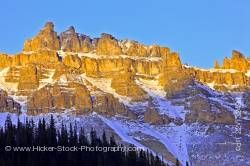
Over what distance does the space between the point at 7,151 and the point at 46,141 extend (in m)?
15.9

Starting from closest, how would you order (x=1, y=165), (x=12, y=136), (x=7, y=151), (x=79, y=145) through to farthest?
(x=1, y=165)
(x=7, y=151)
(x=12, y=136)
(x=79, y=145)

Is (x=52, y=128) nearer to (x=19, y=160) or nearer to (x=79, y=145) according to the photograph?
(x=79, y=145)

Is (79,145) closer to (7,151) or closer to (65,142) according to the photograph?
(65,142)

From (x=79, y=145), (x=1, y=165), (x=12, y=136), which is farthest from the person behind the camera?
(x=79, y=145)

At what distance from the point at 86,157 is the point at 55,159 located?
674 inches

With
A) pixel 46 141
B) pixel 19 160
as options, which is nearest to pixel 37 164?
pixel 19 160

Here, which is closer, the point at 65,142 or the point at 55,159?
the point at 55,159

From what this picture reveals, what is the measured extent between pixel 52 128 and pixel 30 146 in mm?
15251

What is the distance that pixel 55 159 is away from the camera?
176 meters

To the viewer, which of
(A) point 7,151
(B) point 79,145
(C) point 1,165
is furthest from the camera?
(B) point 79,145

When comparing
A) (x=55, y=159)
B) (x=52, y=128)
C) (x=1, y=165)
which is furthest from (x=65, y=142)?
(x=1, y=165)

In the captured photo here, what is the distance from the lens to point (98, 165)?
192 metres

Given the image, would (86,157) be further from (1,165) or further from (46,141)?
(1,165)

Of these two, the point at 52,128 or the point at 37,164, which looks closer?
the point at 37,164
